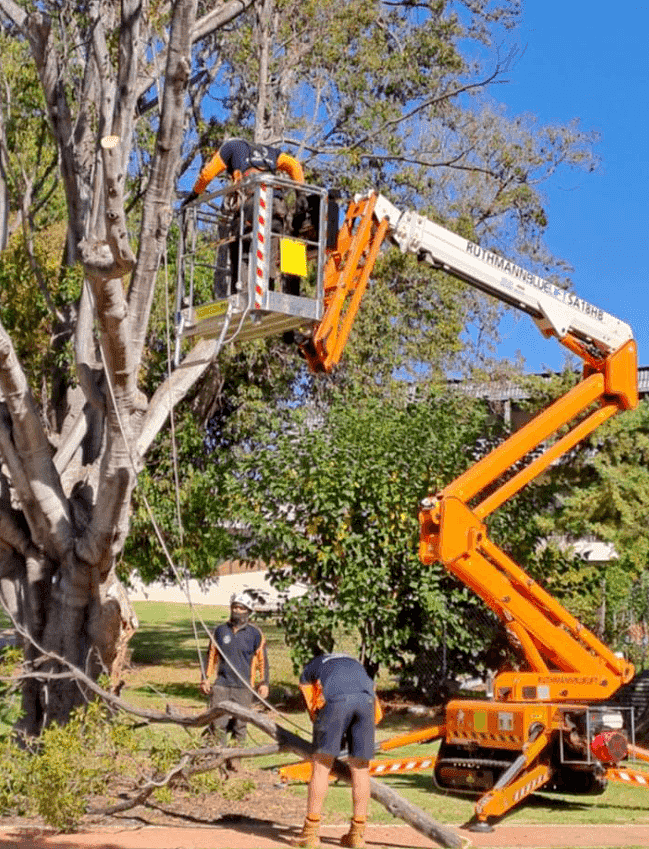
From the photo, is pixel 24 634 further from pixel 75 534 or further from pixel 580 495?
pixel 580 495

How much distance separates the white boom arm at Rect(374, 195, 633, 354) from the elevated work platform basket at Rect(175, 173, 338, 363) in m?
1.28

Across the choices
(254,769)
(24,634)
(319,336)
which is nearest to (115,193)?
(319,336)

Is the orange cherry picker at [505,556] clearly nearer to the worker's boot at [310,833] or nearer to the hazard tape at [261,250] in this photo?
the hazard tape at [261,250]

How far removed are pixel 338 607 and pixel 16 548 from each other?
660 cm

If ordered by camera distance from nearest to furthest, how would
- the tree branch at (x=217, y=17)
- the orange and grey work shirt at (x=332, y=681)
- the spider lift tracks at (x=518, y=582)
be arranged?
1. the orange and grey work shirt at (x=332, y=681)
2. the spider lift tracks at (x=518, y=582)
3. the tree branch at (x=217, y=17)

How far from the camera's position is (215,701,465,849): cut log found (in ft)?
30.7

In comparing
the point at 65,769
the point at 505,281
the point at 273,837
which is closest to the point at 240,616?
the point at 273,837

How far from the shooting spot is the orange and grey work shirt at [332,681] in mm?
9367

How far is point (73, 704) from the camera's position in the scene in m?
13.3

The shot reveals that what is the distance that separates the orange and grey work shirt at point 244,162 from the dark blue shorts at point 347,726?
411cm

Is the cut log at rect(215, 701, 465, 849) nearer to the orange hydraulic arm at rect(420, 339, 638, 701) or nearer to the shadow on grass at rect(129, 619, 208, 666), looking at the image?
the orange hydraulic arm at rect(420, 339, 638, 701)

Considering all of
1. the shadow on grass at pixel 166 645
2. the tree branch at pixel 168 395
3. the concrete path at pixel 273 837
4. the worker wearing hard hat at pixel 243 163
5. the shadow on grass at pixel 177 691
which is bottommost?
the concrete path at pixel 273 837

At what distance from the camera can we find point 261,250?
31.9 ft

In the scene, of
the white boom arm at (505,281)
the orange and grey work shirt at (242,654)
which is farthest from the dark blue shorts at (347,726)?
the white boom arm at (505,281)
